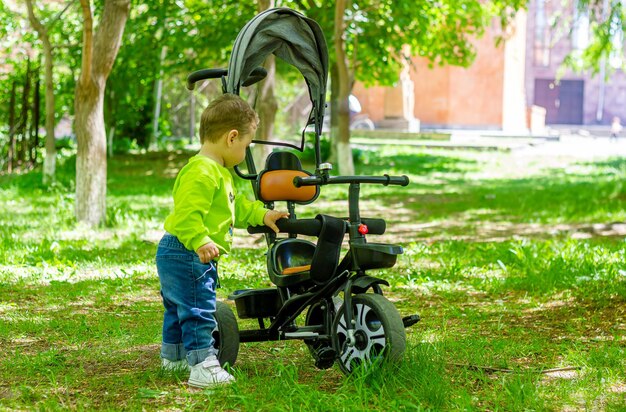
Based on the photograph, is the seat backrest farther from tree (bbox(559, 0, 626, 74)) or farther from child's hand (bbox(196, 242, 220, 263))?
tree (bbox(559, 0, 626, 74))

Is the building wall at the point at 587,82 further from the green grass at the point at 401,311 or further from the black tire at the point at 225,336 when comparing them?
the black tire at the point at 225,336

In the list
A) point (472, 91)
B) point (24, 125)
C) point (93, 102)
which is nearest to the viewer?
point (93, 102)

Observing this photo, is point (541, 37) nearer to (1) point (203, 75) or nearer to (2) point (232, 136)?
(1) point (203, 75)

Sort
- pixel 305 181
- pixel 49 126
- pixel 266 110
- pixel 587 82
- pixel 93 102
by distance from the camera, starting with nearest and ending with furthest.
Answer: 1. pixel 305 181
2. pixel 93 102
3. pixel 266 110
4. pixel 49 126
5. pixel 587 82

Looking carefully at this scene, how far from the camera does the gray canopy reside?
16.5 ft

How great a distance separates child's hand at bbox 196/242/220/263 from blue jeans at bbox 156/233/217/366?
0.17 metres

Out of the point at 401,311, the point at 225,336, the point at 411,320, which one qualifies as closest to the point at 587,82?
the point at 401,311

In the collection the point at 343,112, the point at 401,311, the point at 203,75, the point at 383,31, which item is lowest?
the point at 401,311

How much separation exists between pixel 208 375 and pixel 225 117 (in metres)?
1.20

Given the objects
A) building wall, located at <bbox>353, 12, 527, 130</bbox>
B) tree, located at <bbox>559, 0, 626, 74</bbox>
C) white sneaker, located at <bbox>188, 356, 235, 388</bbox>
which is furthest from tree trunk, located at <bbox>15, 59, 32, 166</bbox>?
building wall, located at <bbox>353, 12, 527, 130</bbox>

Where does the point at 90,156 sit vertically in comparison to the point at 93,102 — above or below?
below

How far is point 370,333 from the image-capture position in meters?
4.43

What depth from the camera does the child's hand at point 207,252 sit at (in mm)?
4363

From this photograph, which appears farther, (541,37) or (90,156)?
(541,37)
